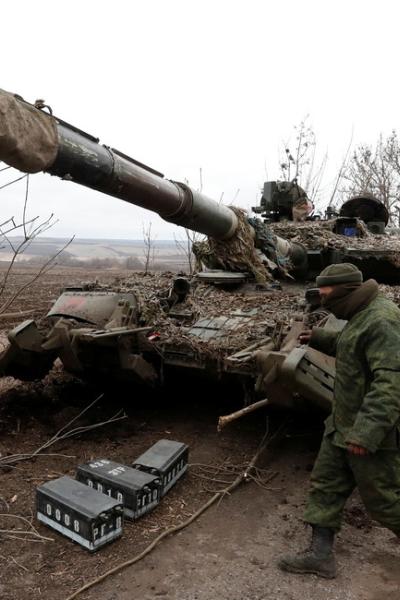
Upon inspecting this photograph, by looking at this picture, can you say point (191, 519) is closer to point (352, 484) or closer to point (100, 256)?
point (352, 484)

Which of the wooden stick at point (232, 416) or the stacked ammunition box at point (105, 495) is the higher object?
the wooden stick at point (232, 416)

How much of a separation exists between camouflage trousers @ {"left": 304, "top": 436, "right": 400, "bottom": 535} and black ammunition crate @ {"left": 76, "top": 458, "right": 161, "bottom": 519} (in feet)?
3.82

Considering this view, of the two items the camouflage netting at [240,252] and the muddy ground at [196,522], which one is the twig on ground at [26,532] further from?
the camouflage netting at [240,252]

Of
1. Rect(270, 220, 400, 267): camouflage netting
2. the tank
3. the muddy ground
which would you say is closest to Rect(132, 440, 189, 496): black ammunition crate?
the muddy ground

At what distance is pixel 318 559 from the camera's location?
3.58 m

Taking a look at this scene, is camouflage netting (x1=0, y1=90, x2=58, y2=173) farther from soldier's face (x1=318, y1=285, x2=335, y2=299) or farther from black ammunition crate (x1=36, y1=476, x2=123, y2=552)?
black ammunition crate (x1=36, y1=476, x2=123, y2=552)

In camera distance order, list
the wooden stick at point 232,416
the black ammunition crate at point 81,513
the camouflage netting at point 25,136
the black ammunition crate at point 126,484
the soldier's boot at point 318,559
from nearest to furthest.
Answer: the camouflage netting at point 25,136 → the soldier's boot at point 318,559 → the black ammunition crate at point 81,513 → the wooden stick at point 232,416 → the black ammunition crate at point 126,484

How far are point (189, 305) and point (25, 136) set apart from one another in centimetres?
339

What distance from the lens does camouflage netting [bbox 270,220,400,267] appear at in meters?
6.82

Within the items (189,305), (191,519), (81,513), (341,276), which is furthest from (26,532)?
(189,305)

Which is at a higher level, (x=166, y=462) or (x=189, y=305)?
(x=189, y=305)

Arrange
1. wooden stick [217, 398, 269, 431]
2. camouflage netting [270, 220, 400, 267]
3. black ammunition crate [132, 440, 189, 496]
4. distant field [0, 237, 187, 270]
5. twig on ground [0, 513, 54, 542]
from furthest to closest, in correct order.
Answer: distant field [0, 237, 187, 270] < camouflage netting [270, 220, 400, 267] < black ammunition crate [132, 440, 189, 496] < wooden stick [217, 398, 269, 431] < twig on ground [0, 513, 54, 542]

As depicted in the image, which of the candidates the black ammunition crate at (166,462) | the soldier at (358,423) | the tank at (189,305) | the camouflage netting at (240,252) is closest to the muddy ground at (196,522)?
the black ammunition crate at (166,462)

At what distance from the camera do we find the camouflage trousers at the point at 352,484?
3.41 meters
